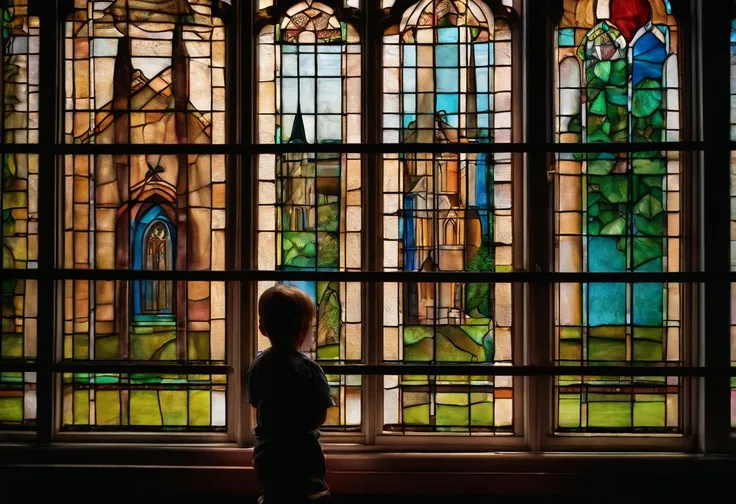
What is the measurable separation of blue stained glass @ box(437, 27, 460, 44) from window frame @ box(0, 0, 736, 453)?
236 millimetres

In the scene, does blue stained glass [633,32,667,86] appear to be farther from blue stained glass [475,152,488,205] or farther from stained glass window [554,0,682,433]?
blue stained glass [475,152,488,205]

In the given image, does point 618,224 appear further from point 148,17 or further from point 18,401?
point 18,401

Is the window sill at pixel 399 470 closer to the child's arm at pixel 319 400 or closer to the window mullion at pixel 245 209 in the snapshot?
the window mullion at pixel 245 209

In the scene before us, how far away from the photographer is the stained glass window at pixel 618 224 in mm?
2668

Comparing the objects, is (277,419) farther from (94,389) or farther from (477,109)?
(477,109)

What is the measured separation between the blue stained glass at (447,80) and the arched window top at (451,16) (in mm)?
184

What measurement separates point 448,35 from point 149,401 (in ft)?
6.10

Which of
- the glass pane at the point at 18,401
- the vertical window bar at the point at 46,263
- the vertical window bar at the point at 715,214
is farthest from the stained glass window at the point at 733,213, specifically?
the glass pane at the point at 18,401

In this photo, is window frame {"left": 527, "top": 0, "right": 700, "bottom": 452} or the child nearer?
the child

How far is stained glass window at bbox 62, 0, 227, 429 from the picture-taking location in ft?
8.89

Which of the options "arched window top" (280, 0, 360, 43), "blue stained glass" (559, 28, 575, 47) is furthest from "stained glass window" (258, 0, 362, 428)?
"blue stained glass" (559, 28, 575, 47)

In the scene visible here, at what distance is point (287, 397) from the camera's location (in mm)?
2121

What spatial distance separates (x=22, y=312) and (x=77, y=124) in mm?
778

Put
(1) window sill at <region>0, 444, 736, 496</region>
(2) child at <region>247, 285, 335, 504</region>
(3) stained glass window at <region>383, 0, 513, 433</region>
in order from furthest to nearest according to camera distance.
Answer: (3) stained glass window at <region>383, 0, 513, 433</region>
(1) window sill at <region>0, 444, 736, 496</region>
(2) child at <region>247, 285, 335, 504</region>
